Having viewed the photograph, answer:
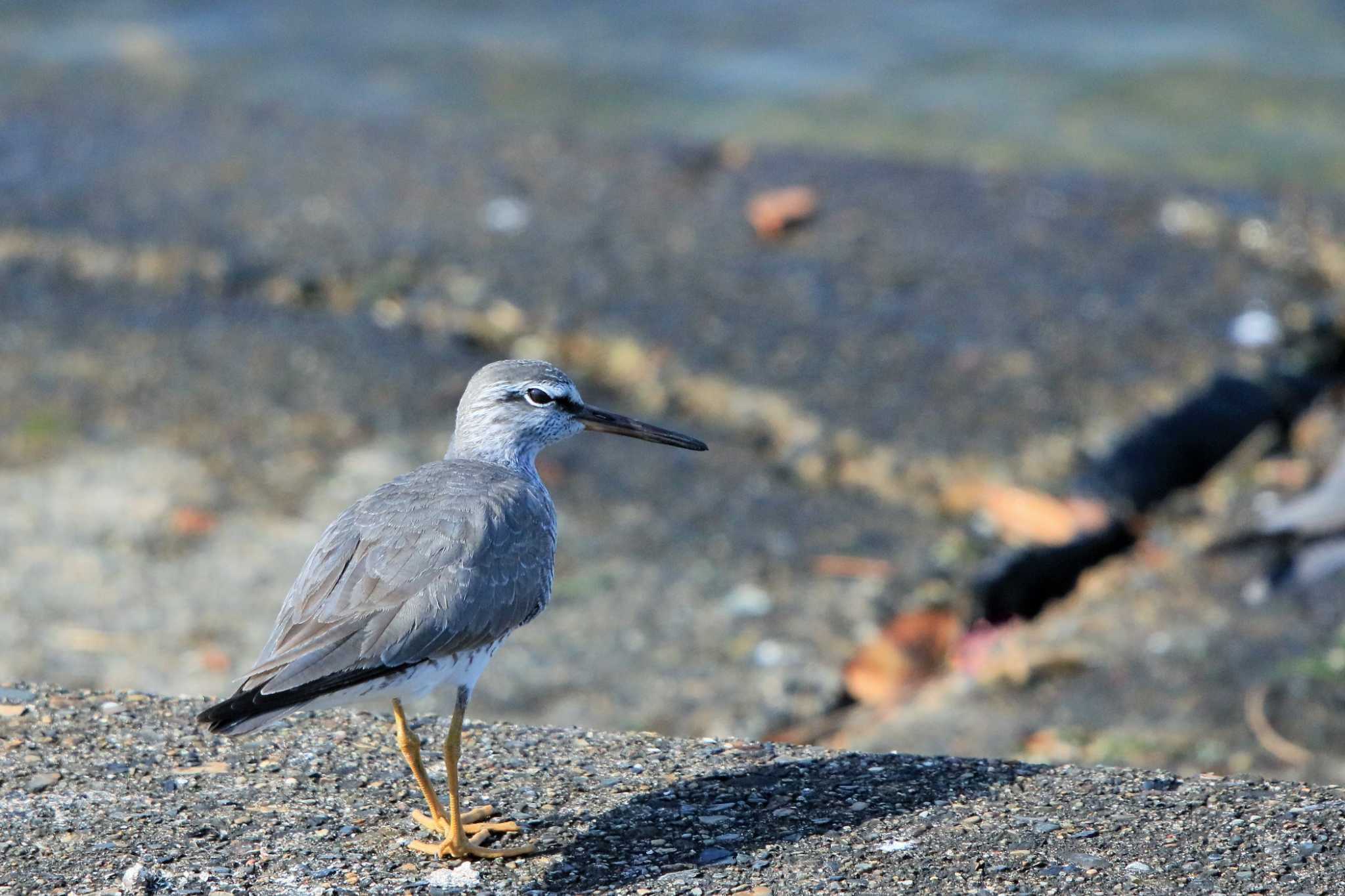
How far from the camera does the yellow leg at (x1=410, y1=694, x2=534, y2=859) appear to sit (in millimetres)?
3201

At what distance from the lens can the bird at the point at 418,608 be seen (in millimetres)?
3152

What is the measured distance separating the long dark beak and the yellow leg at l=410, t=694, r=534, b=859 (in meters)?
1.09

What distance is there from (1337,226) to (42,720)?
5.77 metres

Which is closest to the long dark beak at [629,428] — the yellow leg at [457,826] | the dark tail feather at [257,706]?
the yellow leg at [457,826]

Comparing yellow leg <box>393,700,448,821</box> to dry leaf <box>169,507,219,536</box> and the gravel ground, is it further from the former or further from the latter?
dry leaf <box>169,507,219,536</box>

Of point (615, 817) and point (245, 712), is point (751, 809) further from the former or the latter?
point (245, 712)

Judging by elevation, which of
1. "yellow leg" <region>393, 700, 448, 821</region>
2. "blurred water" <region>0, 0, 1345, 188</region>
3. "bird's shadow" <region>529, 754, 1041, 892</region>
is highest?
"blurred water" <region>0, 0, 1345, 188</region>

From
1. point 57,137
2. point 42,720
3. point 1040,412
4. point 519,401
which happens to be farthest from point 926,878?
point 57,137


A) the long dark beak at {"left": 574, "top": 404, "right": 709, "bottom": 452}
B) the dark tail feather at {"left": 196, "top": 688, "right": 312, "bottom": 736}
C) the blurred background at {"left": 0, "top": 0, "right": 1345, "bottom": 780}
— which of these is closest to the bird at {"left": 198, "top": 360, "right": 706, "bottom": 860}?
the dark tail feather at {"left": 196, "top": 688, "right": 312, "bottom": 736}

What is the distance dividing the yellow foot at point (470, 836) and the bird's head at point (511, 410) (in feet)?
3.47

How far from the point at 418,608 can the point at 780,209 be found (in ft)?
14.5

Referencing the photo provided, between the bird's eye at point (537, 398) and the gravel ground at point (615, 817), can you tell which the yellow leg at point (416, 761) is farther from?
the bird's eye at point (537, 398)

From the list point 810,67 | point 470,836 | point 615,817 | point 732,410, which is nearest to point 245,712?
point 470,836

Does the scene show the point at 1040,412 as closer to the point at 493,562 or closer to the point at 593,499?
the point at 593,499
